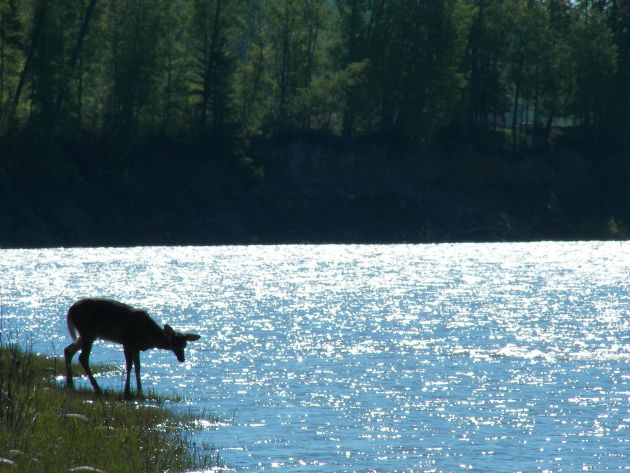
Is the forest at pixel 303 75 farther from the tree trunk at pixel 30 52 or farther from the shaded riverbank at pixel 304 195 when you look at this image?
the shaded riverbank at pixel 304 195

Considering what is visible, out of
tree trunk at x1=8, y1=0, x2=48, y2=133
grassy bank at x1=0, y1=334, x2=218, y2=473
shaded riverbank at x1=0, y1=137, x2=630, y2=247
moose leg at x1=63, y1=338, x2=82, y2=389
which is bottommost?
grassy bank at x1=0, y1=334, x2=218, y2=473

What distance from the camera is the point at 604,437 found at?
1967 centimetres

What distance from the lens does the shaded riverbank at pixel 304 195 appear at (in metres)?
87.1

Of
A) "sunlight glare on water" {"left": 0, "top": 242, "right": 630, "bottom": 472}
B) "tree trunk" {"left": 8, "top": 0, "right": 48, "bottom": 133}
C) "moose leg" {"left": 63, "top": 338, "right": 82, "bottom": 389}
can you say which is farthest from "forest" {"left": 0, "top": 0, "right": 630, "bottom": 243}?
"moose leg" {"left": 63, "top": 338, "right": 82, "bottom": 389}

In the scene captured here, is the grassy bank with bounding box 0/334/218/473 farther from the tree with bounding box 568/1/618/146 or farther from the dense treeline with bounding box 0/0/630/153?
the tree with bounding box 568/1/618/146

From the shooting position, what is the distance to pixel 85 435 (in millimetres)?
17531

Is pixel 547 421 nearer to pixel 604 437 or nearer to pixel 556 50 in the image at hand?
pixel 604 437

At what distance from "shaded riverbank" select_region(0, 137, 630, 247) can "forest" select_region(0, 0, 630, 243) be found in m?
1.08

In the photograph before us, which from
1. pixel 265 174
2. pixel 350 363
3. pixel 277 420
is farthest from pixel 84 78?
pixel 277 420

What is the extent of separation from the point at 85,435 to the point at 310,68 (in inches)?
3777

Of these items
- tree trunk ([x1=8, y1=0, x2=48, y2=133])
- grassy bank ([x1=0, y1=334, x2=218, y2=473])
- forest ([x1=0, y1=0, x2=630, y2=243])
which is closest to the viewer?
grassy bank ([x1=0, y1=334, x2=218, y2=473])

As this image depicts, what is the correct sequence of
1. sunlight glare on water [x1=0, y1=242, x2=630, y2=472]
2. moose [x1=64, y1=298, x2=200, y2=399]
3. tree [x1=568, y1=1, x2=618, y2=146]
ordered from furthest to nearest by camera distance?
tree [x1=568, y1=1, x2=618, y2=146] → moose [x1=64, y1=298, x2=200, y2=399] → sunlight glare on water [x1=0, y1=242, x2=630, y2=472]

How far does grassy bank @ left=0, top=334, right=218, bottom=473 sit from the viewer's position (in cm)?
1591

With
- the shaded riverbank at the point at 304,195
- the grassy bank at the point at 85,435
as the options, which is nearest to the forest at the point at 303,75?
the shaded riverbank at the point at 304,195
